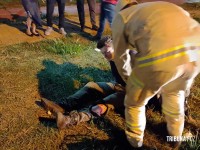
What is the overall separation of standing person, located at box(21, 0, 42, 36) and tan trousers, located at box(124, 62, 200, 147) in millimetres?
4318

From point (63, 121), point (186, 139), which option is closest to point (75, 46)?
point (63, 121)

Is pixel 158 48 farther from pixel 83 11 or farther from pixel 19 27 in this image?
pixel 19 27

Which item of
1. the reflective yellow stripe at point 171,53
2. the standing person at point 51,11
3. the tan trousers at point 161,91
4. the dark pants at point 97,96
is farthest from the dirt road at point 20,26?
the reflective yellow stripe at point 171,53

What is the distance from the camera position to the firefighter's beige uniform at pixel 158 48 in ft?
8.40

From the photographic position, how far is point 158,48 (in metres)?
2.56

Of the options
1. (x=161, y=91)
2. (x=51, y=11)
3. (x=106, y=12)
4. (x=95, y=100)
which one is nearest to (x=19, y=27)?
(x=51, y=11)

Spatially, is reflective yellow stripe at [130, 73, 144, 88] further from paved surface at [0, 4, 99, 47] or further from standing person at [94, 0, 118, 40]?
paved surface at [0, 4, 99, 47]

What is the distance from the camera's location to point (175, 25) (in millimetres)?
2590

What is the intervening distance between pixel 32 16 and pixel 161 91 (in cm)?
443

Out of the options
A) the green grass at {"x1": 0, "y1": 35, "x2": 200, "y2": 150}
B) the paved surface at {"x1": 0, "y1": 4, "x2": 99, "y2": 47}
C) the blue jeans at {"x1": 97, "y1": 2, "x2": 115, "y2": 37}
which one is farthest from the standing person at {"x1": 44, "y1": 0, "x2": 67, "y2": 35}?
the blue jeans at {"x1": 97, "y1": 2, "x2": 115, "y2": 37}

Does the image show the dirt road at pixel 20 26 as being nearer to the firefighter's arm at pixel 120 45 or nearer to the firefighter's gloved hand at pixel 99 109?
the firefighter's gloved hand at pixel 99 109

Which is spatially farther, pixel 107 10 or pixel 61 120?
pixel 107 10

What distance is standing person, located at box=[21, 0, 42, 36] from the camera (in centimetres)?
665

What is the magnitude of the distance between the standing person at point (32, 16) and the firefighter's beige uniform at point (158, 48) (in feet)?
13.5
